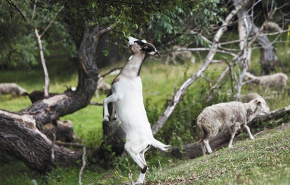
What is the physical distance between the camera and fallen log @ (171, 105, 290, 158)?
1151 cm

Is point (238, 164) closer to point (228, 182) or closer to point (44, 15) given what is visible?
point (228, 182)

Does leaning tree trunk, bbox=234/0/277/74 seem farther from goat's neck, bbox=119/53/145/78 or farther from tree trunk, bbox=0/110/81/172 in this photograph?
goat's neck, bbox=119/53/145/78

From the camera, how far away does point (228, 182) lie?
5191 mm

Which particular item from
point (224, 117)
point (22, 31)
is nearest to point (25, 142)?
point (224, 117)

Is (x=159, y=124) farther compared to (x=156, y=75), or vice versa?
(x=156, y=75)

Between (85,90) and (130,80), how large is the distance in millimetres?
6297

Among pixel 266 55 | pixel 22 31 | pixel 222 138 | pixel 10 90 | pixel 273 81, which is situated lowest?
pixel 222 138

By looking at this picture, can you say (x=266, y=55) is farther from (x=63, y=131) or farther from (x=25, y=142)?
(x=25, y=142)

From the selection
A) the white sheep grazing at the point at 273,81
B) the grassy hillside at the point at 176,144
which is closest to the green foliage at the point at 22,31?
the grassy hillside at the point at 176,144

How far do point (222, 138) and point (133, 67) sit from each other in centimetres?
546

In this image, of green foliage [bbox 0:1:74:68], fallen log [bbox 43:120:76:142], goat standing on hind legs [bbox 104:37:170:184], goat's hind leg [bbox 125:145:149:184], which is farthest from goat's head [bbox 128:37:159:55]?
fallen log [bbox 43:120:76:142]

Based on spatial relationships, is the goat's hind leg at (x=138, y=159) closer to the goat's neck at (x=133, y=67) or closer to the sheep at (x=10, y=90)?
the goat's neck at (x=133, y=67)

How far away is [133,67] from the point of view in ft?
22.2

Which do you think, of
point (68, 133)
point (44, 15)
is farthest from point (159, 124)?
point (44, 15)
